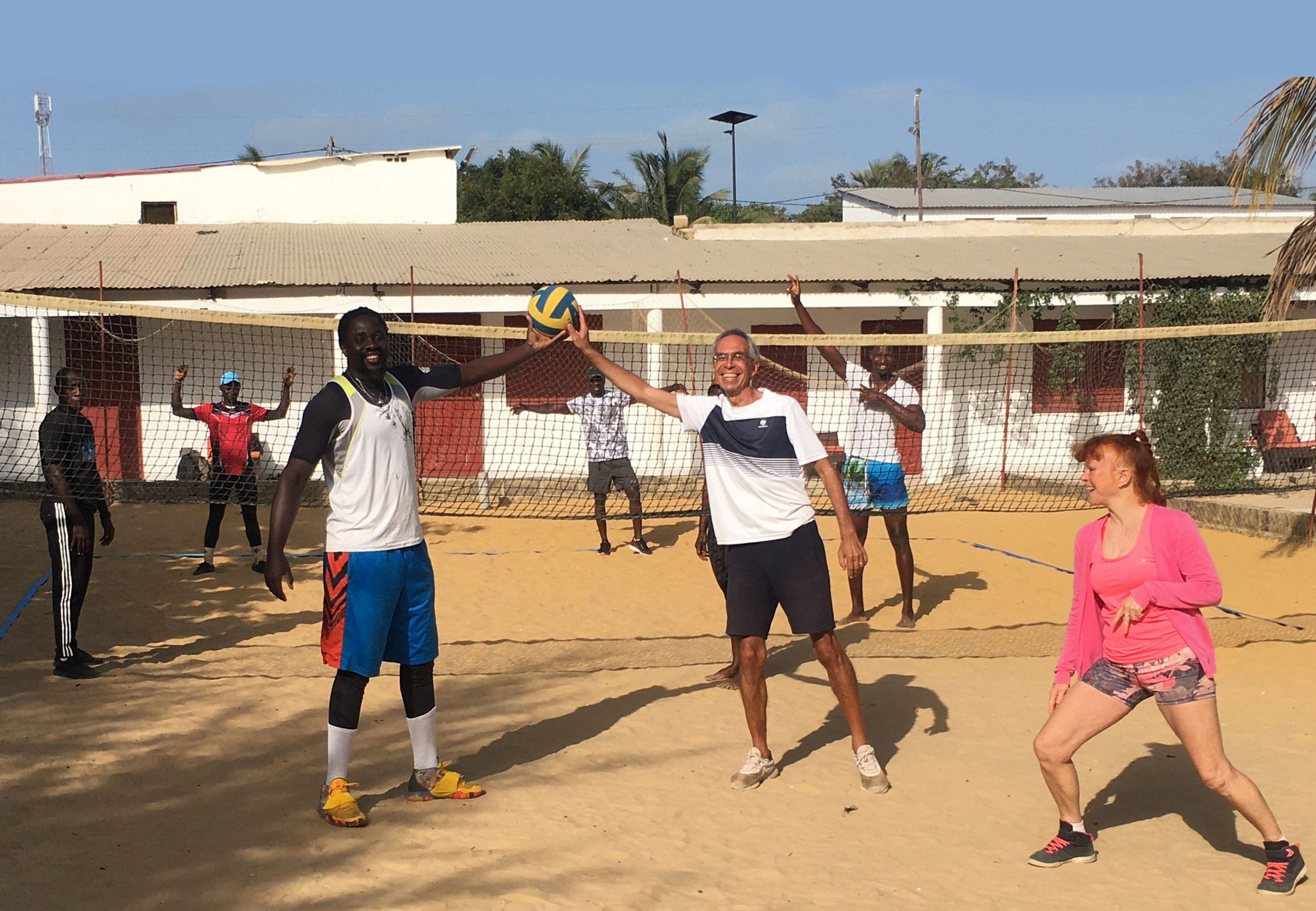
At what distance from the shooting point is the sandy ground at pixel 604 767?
14.5 feet

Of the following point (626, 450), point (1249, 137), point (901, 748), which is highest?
point (1249, 137)

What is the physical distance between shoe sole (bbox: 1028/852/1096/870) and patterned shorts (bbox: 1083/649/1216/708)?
701 millimetres

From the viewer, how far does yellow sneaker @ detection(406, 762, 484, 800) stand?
5.20 meters

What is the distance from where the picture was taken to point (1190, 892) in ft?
14.3

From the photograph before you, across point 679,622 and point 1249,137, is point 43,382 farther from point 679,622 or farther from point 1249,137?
point 1249,137

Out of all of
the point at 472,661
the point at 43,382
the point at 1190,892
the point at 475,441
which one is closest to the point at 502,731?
the point at 472,661

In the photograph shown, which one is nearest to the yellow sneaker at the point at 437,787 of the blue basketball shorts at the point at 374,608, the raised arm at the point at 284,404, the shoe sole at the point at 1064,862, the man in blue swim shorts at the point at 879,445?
the blue basketball shorts at the point at 374,608

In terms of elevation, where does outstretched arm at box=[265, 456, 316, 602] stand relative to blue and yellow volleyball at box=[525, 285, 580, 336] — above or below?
below

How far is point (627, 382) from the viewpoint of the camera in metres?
5.36

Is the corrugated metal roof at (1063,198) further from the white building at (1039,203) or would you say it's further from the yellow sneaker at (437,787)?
the yellow sneaker at (437,787)

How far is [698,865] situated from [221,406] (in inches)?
287

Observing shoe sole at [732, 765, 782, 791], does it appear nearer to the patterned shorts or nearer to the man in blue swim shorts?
the patterned shorts

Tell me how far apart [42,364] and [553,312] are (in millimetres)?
13324

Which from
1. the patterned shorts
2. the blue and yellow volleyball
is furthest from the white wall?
the patterned shorts
